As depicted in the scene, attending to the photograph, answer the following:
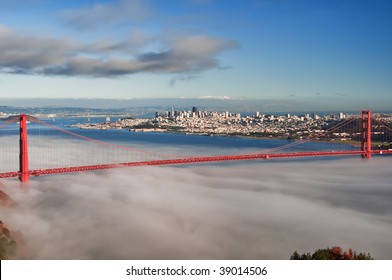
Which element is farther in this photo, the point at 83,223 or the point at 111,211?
the point at 111,211

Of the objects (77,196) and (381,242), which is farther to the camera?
(77,196)

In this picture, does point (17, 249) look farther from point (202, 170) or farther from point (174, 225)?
point (202, 170)

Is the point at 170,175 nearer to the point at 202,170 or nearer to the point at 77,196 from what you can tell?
the point at 202,170

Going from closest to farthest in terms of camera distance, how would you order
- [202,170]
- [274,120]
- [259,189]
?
[259,189], [202,170], [274,120]

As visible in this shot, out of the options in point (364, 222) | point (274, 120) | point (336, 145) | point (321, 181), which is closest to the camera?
point (364, 222)

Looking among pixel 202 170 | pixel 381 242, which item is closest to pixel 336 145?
pixel 202 170

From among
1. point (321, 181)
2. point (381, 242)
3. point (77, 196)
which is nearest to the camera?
point (381, 242)

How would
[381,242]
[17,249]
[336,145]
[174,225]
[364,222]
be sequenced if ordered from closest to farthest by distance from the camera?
[17,249] < [381,242] < [174,225] < [364,222] < [336,145]

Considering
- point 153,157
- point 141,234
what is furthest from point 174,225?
point 153,157

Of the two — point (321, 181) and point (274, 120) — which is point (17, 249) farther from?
point (274, 120)
